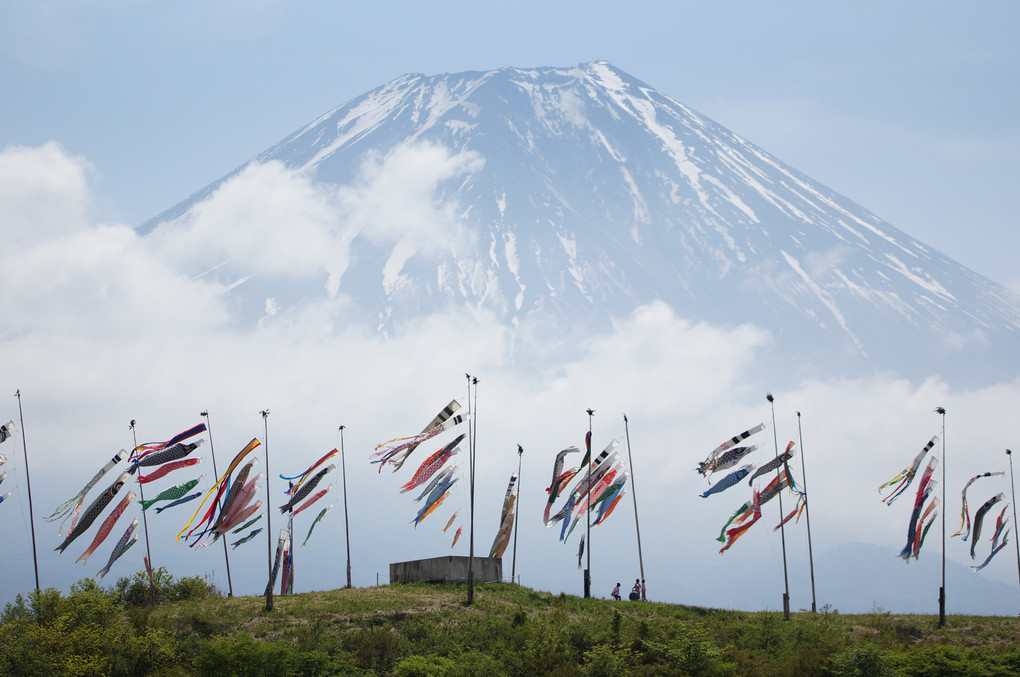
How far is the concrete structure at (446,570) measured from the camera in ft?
190

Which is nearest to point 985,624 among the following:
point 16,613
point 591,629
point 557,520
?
point 591,629

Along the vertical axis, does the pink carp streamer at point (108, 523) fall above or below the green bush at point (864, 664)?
above

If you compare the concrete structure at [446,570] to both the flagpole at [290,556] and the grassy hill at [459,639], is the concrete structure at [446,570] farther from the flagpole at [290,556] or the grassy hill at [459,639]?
the flagpole at [290,556]

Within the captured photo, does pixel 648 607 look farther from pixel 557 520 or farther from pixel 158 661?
pixel 158 661

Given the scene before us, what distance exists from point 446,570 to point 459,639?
541 inches

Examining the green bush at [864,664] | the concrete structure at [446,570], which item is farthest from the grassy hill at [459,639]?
the concrete structure at [446,570]

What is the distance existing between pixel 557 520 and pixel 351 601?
1651cm

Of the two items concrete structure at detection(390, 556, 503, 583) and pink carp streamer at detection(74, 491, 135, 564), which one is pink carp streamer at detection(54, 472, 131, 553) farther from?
concrete structure at detection(390, 556, 503, 583)

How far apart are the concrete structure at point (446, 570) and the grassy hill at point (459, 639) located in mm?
4075

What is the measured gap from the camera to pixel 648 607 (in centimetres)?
5416

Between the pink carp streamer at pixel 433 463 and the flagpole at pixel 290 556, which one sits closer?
the flagpole at pixel 290 556

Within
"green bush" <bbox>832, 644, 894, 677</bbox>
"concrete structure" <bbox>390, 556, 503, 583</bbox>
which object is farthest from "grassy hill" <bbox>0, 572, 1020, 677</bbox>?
"concrete structure" <bbox>390, 556, 503, 583</bbox>

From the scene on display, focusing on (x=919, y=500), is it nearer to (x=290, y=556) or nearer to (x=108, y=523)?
(x=290, y=556)

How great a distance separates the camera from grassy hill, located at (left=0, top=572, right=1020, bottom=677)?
3966 centimetres
